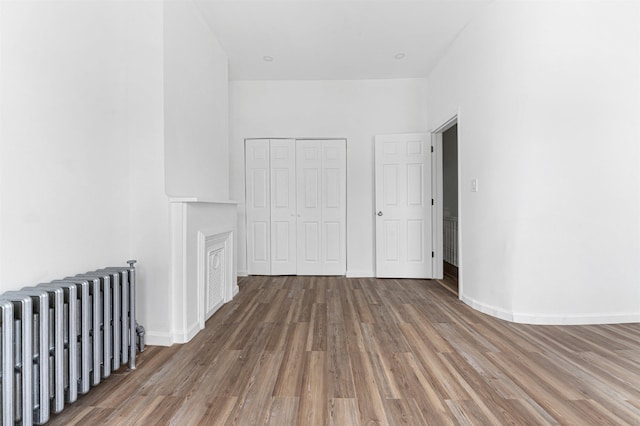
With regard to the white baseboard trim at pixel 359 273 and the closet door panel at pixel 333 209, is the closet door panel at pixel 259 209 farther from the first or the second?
the white baseboard trim at pixel 359 273

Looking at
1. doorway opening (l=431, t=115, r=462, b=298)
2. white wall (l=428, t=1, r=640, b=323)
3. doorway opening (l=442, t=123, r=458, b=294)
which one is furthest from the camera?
doorway opening (l=442, t=123, r=458, b=294)

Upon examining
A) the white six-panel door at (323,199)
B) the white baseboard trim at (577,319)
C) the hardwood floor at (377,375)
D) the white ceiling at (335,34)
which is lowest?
the hardwood floor at (377,375)

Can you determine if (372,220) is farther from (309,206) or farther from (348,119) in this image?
(348,119)

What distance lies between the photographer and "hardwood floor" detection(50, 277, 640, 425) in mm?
1454

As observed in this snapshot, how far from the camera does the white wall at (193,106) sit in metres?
2.32

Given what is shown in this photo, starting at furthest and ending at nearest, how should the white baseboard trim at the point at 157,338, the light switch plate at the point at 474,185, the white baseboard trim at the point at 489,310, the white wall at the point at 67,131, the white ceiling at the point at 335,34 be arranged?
the light switch plate at the point at 474,185, the white ceiling at the point at 335,34, the white baseboard trim at the point at 489,310, the white baseboard trim at the point at 157,338, the white wall at the point at 67,131

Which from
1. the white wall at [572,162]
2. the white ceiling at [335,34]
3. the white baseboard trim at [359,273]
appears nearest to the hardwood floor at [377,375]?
the white wall at [572,162]

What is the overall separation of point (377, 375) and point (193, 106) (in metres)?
2.54

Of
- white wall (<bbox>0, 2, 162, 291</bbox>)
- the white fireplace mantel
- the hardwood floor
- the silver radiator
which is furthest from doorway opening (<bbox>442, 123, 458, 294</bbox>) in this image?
white wall (<bbox>0, 2, 162, 291</bbox>)

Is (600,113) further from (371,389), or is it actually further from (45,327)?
(45,327)

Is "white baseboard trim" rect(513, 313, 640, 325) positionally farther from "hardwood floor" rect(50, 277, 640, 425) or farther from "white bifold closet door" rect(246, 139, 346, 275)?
"white bifold closet door" rect(246, 139, 346, 275)

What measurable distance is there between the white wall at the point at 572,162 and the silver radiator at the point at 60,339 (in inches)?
114

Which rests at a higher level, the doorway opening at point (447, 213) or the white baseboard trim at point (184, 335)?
the doorway opening at point (447, 213)

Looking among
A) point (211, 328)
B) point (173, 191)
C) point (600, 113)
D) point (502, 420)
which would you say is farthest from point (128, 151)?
point (600, 113)
